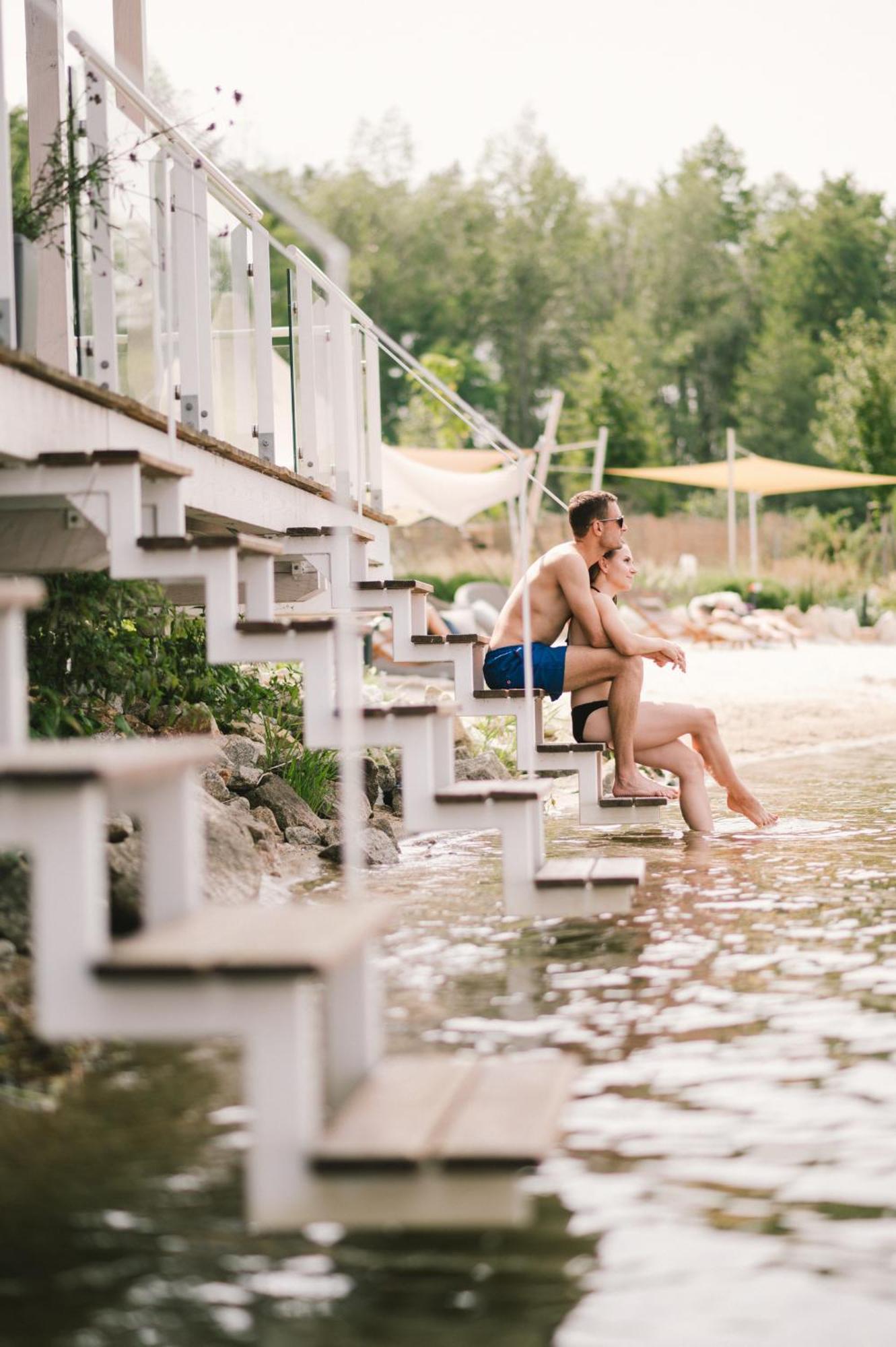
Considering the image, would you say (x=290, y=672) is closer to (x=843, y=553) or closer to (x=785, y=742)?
(x=785, y=742)

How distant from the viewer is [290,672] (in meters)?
9.32

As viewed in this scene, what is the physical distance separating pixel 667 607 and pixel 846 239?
2482 cm

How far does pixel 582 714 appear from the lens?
7406 mm

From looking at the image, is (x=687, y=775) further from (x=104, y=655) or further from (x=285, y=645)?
(x=285, y=645)

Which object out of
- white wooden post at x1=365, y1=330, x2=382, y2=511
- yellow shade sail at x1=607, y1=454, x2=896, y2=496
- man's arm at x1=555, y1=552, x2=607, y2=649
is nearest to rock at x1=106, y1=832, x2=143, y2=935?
man's arm at x1=555, y1=552, x2=607, y2=649

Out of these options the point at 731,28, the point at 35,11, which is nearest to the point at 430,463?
the point at 35,11

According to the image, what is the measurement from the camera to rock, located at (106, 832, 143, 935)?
4.88 m

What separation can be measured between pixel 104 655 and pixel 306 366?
1.91 m

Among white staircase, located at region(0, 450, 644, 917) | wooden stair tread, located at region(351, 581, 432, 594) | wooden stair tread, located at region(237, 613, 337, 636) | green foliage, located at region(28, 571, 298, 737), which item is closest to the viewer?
white staircase, located at region(0, 450, 644, 917)

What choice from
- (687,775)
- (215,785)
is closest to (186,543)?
(215,785)

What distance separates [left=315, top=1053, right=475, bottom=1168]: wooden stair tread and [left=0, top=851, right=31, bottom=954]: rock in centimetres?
188

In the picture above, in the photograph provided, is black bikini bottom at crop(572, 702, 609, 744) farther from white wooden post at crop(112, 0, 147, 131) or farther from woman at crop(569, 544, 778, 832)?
white wooden post at crop(112, 0, 147, 131)

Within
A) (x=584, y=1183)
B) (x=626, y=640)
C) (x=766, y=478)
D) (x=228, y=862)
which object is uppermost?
(x=766, y=478)

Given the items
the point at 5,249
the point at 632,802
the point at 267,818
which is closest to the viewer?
the point at 5,249
